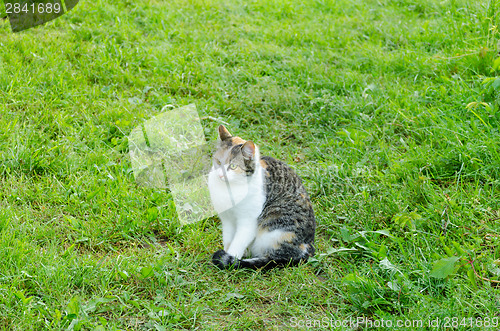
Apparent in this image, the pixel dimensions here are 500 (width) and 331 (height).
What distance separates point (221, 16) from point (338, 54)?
174 cm

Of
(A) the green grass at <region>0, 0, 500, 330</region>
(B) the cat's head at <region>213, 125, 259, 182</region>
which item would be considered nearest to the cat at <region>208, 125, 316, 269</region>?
(B) the cat's head at <region>213, 125, 259, 182</region>

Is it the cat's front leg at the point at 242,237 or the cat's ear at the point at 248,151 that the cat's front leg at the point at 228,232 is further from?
the cat's ear at the point at 248,151

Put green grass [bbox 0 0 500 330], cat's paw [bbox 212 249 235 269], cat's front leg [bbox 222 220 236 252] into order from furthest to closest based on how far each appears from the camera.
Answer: cat's front leg [bbox 222 220 236 252] < cat's paw [bbox 212 249 235 269] < green grass [bbox 0 0 500 330]

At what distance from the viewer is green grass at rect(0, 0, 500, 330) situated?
272 cm

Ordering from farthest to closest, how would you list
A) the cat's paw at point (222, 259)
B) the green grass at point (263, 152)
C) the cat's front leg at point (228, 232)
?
the cat's front leg at point (228, 232)
the cat's paw at point (222, 259)
the green grass at point (263, 152)

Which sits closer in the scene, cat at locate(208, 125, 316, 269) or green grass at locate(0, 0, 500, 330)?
green grass at locate(0, 0, 500, 330)

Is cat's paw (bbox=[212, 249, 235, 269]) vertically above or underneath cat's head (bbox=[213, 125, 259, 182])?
underneath

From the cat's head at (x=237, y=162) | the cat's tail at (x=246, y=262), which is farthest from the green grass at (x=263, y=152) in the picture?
the cat's head at (x=237, y=162)

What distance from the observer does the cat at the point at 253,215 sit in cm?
302

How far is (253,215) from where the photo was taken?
3.10 m

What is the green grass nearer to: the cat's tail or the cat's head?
the cat's tail

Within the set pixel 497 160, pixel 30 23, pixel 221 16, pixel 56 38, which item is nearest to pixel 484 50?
pixel 497 160

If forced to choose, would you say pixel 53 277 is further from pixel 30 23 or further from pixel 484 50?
pixel 484 50

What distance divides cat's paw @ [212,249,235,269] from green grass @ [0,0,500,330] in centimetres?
7
